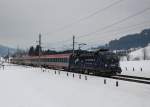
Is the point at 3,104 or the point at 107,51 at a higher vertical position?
the point at 107,51

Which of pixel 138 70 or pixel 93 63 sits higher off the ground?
pixel 93 63

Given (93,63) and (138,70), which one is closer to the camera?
A: (93,63)

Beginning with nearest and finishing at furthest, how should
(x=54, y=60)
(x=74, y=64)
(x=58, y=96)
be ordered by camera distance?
(x=58, y=96) < (x=74, y=64) < (x=54, y=60)

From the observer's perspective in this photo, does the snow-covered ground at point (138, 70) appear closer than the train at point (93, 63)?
No

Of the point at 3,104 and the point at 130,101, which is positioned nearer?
the point at 130,101

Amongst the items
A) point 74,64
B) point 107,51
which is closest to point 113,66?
point 107,51

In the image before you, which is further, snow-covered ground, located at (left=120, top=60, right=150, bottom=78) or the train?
snow-covered ground, located at (left=120, top=60, right=150, bottom=78)

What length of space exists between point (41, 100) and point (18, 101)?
1660mm

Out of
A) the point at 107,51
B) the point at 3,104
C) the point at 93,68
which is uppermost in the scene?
the point at 107,51

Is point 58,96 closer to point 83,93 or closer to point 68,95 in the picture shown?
point 68,95

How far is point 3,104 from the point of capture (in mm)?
15367

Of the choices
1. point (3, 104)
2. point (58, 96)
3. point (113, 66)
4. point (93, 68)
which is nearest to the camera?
point (3, 104)

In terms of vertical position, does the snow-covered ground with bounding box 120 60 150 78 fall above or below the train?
below

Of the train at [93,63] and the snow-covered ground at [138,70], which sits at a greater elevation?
the train at [93,63]
